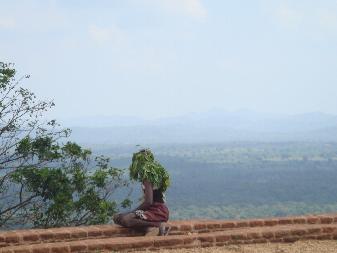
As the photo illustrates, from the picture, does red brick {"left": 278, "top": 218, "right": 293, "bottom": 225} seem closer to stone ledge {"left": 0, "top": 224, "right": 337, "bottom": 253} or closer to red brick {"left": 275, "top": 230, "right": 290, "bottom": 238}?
stone ledge {"left": 0, "top": 224, "right": 337, "bottom": 253}

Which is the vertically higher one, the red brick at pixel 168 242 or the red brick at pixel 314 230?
the red brick at pixel 168 242

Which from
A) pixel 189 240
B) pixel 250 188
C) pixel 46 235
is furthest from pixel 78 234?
pixel 250 188

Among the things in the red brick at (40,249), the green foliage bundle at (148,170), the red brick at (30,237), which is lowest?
the red brick at (40,249)

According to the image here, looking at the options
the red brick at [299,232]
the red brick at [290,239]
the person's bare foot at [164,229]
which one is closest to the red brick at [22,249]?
the person's bare foot at [164,229]

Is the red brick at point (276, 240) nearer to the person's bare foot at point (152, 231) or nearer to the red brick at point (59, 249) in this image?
the person's bare foot at point (152, 231)

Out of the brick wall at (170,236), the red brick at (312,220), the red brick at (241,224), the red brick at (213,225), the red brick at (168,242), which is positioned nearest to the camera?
the brick wall at (170,236)

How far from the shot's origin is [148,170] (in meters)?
7.36

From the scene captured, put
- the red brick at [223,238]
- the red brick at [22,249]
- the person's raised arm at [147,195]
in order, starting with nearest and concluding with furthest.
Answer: the red brick at [22,249], the red brick at [223,238], the person's raised arm at [147,195]

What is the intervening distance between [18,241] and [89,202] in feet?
18.0

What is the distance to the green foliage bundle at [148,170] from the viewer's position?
738cm

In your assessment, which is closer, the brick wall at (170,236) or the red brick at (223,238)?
the brick wall at (170,236)

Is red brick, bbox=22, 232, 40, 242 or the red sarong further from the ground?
the red sarong

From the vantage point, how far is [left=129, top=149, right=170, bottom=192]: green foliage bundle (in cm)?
738

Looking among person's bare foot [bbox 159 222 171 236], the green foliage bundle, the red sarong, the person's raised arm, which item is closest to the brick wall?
person's bare foot [bbox 159 222 171 236]
